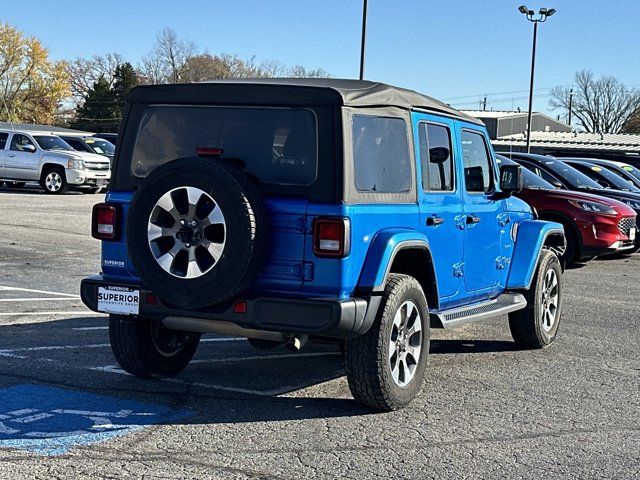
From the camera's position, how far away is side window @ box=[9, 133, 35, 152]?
27.0m

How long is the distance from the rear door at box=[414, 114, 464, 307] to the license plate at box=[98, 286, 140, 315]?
190 centimetres

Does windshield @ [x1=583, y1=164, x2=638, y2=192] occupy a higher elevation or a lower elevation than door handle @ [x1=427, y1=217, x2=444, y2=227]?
higher

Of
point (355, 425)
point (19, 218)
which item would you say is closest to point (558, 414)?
point (355, 425)

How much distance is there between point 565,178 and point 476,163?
970cm

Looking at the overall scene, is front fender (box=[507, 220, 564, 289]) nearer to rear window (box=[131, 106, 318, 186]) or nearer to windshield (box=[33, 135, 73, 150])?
rear window (box=[131, 106, 318, 186])

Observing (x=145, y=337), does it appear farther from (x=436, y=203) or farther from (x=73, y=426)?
(x=436, y=203)

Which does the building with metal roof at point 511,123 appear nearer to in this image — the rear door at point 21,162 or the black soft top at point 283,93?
the rear door at point 21,162

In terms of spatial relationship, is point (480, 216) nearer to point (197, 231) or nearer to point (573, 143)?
point (197, 231)

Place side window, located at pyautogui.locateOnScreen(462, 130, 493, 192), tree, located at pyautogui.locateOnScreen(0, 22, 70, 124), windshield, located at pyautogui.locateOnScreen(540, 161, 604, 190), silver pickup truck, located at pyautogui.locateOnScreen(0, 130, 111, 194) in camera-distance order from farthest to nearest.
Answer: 1. tree, located at pyautogui.locateOnScreen(0, 22, 70, 124)
2. silver pickup truck, located at pyautogui.locateOnScreen(0, 130, 111, 194)
3. windshield, located at pyautogui.locateOnScreen(540, 161, 604, 190)
4. side window, located at pyautogui.locateOnScreen(462, 130, 493, 192)

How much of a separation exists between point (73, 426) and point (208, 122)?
2.00 metres

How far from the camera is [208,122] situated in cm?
604

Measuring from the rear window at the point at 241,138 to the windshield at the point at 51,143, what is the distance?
72.4 feet

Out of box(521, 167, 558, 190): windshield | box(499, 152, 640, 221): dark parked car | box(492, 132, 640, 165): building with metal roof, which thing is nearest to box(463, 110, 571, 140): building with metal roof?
box(492, 132, 640, 165): building with metal roof

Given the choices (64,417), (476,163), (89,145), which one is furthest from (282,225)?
(89,145)
